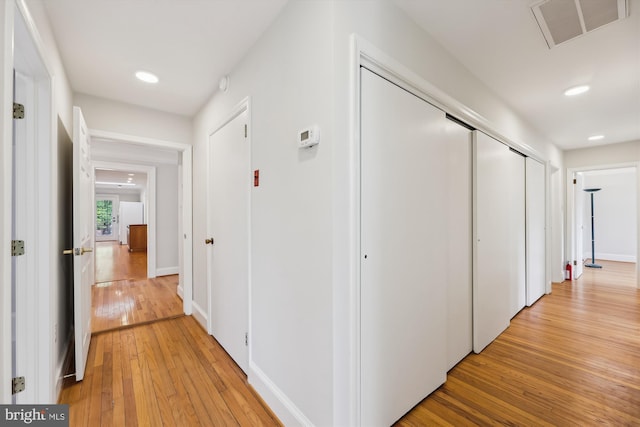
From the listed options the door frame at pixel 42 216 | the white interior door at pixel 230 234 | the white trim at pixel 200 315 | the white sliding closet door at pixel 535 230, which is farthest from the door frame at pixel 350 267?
the white sliding closet door at pixel 535 230

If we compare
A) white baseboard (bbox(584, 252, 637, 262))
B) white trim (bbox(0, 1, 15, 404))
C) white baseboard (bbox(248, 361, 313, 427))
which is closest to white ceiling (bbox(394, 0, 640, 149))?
white trim (bbox(0, 1, 15, 404))

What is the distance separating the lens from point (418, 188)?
64.7 inches

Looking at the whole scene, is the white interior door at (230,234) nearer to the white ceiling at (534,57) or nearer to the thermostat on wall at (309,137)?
the thermostat on wall at (309,137)

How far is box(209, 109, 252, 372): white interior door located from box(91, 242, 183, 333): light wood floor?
3.70ft

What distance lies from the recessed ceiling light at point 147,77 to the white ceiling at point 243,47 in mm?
54

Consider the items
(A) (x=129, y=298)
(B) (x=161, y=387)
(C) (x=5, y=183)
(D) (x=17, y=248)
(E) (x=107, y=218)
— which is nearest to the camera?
(C) (x=5, y=183)

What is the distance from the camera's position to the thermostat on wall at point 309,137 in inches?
50.0

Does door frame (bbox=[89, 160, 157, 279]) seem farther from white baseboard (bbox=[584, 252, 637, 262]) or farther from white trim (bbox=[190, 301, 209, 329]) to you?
white baseboard (bbox=[584, 252, 637, 262])

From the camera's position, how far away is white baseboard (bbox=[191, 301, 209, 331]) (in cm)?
278

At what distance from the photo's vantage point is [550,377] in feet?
6.48

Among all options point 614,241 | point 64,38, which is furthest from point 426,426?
point 614,241

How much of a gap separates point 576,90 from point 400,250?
2.71 meters

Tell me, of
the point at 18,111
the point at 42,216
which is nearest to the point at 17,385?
the point at 42,216

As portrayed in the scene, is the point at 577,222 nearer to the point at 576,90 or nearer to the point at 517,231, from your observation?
the point at 517,231
